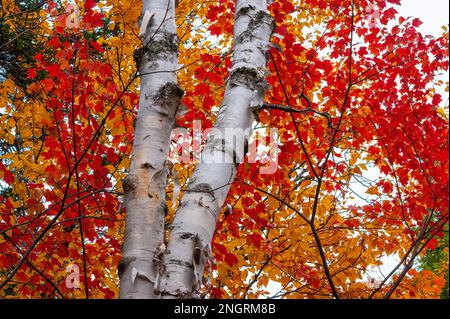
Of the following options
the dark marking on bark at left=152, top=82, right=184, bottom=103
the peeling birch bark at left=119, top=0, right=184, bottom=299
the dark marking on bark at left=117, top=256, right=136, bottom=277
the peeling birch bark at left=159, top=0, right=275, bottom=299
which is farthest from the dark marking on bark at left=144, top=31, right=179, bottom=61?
the dark marking on bark at left=117, top=256, right=136, bottom=277

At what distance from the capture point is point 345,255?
541 centimetres

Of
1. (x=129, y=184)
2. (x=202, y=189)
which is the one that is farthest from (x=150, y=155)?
(x=202, y=189)

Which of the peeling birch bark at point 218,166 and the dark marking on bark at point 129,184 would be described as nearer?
the peeling birch bark at point 218,166

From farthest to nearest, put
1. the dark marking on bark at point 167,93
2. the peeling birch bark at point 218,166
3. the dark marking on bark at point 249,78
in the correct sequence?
the dark marking on bark at point 249,78
the dark marking on bark at point 167,93
the peeling birch bark at point 218,166

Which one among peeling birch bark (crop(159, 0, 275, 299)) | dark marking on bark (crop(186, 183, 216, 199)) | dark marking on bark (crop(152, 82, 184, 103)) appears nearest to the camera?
peeling birch bark (crop(159, 0, 275, 299))

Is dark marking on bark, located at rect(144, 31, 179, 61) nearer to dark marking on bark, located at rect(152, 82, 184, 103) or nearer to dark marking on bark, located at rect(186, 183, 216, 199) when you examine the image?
dark marking on bark, located at rect(152, 82, 184, 103)

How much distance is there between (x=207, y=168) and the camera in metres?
2.45

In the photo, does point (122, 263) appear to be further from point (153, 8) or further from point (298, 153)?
point (298, 153)

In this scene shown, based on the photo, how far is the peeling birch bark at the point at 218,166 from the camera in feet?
6.98

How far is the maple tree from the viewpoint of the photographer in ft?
8.05

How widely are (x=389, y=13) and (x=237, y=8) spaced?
3.44 metres

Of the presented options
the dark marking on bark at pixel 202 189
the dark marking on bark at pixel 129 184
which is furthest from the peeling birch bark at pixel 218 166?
the dark marking on bark at pixel 129 184

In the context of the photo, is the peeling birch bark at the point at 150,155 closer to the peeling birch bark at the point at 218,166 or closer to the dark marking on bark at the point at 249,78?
the peeling birch bark at the point at 218,166

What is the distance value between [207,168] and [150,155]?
32 cm
